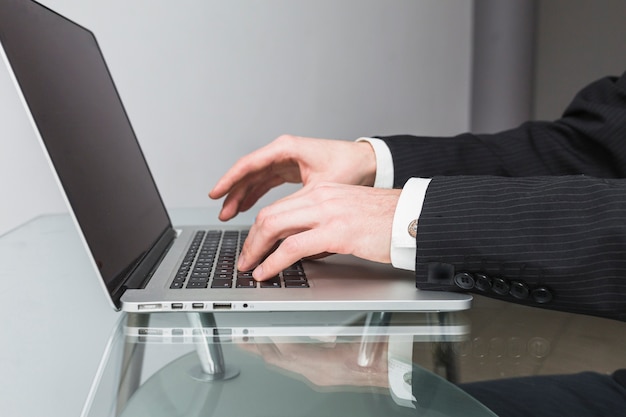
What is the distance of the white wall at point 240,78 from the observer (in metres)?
1.66

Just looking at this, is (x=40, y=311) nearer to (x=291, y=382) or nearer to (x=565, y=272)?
(x=291, y=382)

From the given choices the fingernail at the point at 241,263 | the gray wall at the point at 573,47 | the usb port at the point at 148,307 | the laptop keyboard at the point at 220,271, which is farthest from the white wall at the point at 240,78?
the usb port at the point at 148,307

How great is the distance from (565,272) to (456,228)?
103mm

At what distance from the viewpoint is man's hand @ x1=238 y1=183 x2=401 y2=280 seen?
0.61 m

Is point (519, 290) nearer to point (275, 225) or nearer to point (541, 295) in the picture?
point (541, 295)

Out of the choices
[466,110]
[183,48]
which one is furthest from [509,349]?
[466,110]

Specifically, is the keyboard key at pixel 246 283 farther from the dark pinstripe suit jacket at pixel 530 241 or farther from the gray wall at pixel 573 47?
the gray wall at pixel 573 47

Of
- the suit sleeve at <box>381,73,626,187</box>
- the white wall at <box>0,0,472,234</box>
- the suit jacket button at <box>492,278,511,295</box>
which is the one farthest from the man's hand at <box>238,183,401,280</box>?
the white wall at <box>0,0,472,234</box>

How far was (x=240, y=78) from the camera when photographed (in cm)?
197

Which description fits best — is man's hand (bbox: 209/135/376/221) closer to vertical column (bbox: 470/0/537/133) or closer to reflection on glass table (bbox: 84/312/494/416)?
reflection on glass table (bbox: 84/312/494/416)

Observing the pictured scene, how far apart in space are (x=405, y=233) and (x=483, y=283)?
0.28 feet

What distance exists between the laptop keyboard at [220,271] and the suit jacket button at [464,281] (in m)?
0.14

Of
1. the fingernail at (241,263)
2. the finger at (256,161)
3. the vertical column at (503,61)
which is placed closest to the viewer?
the fingernail at (241,263)

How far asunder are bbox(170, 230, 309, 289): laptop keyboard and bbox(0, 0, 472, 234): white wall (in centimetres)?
95
